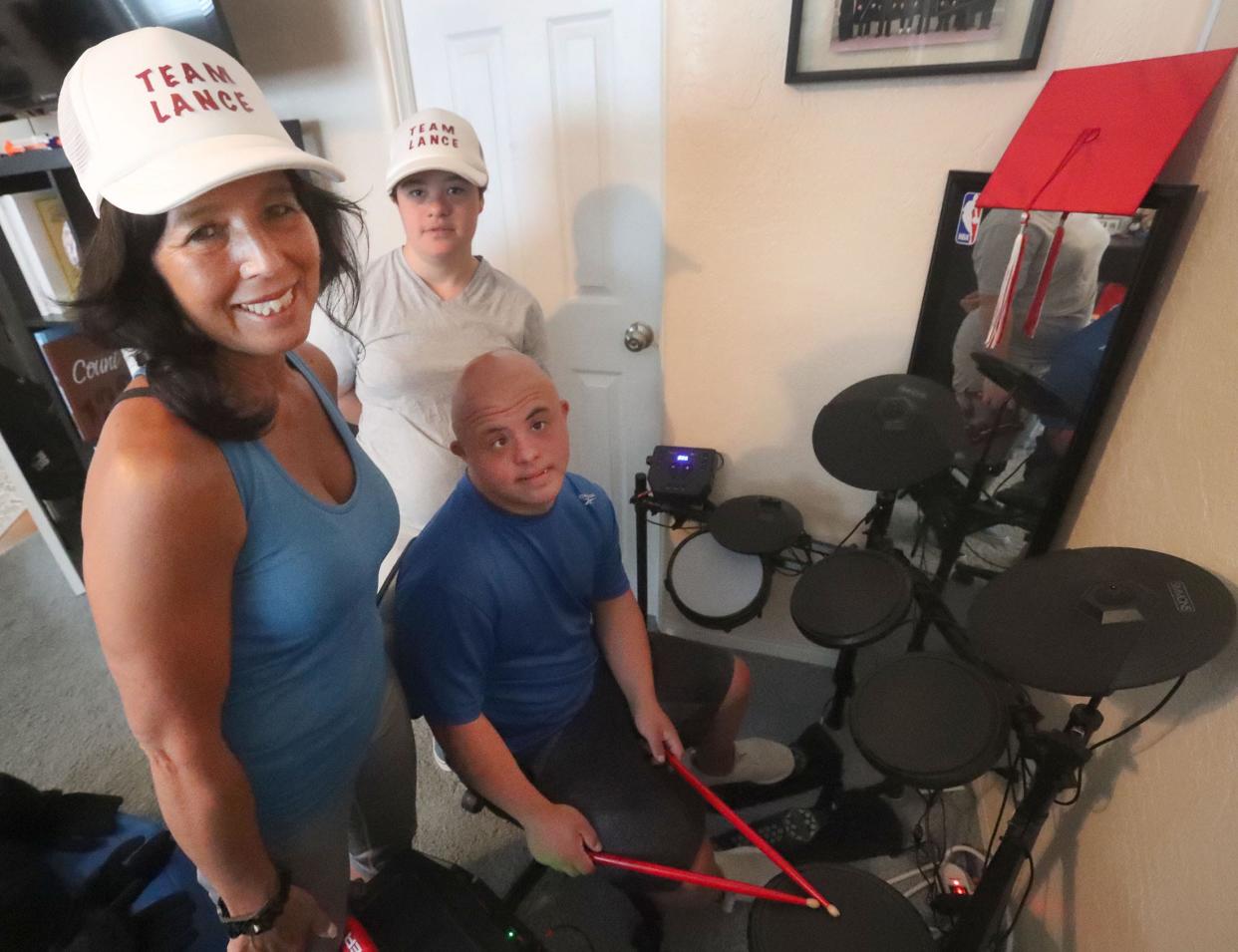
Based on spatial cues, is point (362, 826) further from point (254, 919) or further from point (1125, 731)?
point (1125, 731)

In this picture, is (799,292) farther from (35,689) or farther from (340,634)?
(35,689)

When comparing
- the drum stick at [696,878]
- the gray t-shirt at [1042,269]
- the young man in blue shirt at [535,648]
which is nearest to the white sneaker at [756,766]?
the young man in blue shirt at [535,648]

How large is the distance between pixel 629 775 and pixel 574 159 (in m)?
1.31

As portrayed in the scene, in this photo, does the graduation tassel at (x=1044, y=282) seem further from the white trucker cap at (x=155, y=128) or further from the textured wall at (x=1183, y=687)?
the white trucker cap at (x=155, y=128)

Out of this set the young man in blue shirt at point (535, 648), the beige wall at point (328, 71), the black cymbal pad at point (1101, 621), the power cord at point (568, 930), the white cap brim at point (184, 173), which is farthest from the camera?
the beige wall at point (328, 71)

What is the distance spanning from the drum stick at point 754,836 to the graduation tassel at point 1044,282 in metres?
0.98

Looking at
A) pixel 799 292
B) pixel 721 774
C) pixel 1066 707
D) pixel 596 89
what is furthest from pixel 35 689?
pixel 1066 707

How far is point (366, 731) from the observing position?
865 millimetres

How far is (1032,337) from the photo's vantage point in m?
1.17

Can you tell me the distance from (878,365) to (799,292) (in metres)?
0.24

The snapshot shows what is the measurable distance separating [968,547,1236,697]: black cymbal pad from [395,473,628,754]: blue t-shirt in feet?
1.90

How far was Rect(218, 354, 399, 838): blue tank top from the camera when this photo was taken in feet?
2.14

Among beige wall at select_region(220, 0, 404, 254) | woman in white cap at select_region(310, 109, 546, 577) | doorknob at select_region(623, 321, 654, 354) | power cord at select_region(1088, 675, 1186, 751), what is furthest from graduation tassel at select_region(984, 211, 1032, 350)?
beige wall at select_region(220, 0, 404, 254)

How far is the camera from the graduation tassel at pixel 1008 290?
1078 millimetres
